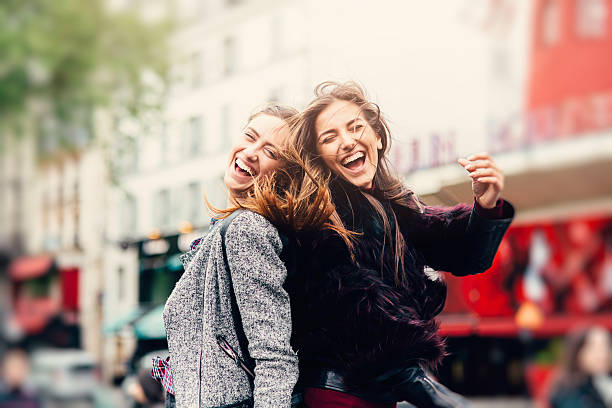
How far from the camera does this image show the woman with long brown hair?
1907 millimetres

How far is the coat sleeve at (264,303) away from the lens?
182cm

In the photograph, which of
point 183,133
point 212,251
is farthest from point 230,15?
point 212,251

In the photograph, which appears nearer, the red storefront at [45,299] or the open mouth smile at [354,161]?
the open mouth smile at [354,161]

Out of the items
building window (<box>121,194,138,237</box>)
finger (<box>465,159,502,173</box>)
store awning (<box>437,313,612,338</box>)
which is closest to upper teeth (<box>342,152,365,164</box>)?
finger (<box>465,159,502,173</box>)

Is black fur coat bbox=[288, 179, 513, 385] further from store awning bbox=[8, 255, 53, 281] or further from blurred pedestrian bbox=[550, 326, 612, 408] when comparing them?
store awning bbox=[8, 255, 53, 281]

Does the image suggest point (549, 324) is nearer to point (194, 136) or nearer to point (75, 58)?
point (194, 136)

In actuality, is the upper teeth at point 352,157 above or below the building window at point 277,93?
below

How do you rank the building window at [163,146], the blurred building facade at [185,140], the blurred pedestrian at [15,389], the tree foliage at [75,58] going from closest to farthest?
the blurred pedestrian at [15,389]
the tree foliage at [75,58]
the blurred building facade at [185,140]
the building window at [163,146]

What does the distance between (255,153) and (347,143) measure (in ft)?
0.90

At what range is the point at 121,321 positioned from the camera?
12352mm

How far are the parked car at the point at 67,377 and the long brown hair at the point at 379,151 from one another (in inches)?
386

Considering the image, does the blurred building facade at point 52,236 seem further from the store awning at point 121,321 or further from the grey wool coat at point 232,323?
the grey wool coat at point 232,323

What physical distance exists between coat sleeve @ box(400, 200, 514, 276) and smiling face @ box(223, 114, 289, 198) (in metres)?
0.39

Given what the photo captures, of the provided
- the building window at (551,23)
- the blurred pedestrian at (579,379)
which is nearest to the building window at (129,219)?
the building window at (551,23)
